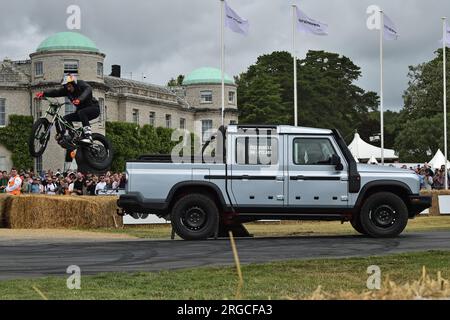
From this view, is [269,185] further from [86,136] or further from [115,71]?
[115,71]

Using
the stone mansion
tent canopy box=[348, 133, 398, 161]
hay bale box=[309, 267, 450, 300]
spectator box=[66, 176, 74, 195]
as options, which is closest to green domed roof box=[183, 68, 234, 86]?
the stone mansion

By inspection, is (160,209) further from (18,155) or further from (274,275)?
(18,155)

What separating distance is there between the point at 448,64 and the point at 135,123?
4114cm

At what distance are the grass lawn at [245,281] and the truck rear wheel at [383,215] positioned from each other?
14.9 ft

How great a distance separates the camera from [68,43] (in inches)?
2537

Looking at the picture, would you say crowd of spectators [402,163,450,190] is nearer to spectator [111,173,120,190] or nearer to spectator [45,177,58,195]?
spectator [111,173,120,190]

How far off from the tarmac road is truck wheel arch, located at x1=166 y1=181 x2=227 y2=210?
93cm

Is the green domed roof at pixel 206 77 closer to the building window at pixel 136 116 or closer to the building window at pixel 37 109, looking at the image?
the building window at pixel 136 116

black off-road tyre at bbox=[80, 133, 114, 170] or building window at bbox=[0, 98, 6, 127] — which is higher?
building window at bbox=[0, 98, 6, 127]

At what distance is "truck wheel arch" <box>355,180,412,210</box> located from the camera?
1673 cm

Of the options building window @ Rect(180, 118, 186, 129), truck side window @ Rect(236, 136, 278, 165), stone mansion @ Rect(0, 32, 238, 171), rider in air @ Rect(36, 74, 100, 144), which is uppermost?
stone mansion @ Rect(0, 32, 238, 171)

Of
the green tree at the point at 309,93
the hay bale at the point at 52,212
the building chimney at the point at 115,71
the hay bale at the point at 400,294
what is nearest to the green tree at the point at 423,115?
the green tree at the point at 309,93

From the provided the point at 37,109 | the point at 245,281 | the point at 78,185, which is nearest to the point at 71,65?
the point at 37,109

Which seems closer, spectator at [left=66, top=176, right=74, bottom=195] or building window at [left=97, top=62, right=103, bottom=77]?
spectator at [left=66, top=176, right=74, bottom=195]
